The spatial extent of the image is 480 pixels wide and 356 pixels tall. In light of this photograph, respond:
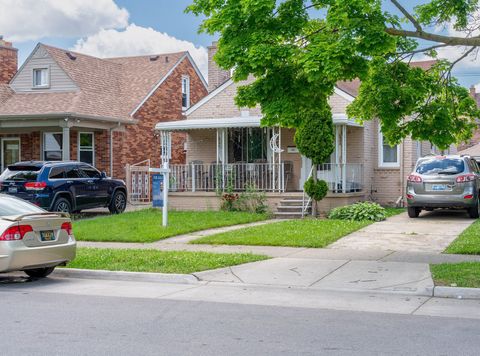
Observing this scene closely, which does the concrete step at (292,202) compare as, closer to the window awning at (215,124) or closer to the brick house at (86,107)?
the window awning at (215,124)

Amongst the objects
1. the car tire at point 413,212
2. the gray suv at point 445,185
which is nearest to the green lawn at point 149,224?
the car tire at point 413,212

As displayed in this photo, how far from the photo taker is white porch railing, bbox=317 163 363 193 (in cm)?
2123

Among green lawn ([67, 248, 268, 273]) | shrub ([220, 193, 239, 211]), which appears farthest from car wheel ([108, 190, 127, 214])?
green lawn ([67, 248, 268, 273])

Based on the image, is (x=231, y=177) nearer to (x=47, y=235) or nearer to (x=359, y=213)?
(x=359, y=213)

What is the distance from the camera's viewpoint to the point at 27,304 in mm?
8719

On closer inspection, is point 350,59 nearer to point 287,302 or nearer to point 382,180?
point 287,302

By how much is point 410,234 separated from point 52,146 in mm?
16439

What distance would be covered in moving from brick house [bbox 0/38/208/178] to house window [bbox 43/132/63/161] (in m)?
0.04

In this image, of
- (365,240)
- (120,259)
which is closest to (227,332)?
(120,259)

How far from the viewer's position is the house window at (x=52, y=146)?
2700cm

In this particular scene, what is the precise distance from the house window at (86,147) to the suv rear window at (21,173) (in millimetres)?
7662

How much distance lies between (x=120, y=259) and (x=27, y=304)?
345 centimetres

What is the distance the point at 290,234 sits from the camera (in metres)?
15.2

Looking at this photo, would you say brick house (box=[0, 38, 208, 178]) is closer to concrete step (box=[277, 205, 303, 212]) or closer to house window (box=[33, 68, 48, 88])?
house window (box=[33, 68, 48, 88])
